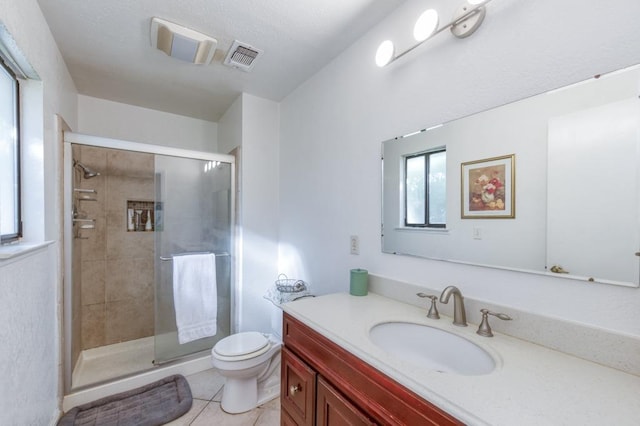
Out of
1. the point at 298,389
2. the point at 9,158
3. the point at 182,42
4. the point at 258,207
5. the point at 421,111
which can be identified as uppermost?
the point at 182,42

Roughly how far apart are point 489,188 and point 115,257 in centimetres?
308

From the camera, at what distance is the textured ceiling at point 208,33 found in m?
1.40

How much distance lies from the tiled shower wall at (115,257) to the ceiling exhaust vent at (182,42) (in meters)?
1.18

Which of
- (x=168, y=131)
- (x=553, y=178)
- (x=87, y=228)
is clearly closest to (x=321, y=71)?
(x=553, y=178)

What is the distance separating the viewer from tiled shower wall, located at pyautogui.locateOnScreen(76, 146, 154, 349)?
8.02 ft

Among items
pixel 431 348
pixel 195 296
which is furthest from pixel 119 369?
pixel 431 348

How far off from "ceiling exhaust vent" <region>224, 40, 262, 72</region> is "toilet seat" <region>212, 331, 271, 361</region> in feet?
6.35

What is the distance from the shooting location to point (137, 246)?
2672mm

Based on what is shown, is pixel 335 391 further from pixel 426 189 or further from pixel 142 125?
pixel 142 125

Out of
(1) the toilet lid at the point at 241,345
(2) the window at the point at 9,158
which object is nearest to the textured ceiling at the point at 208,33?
(2) the window at the point at 9,158

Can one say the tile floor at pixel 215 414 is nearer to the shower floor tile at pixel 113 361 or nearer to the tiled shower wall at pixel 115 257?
the shower floor tile at pixel 113 361

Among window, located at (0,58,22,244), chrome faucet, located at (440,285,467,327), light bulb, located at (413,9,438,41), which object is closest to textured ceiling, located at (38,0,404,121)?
light bulb, located at (413,9,438,41)

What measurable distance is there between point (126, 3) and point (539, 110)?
1958mm

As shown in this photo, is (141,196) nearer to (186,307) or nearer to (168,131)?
(168,131)
